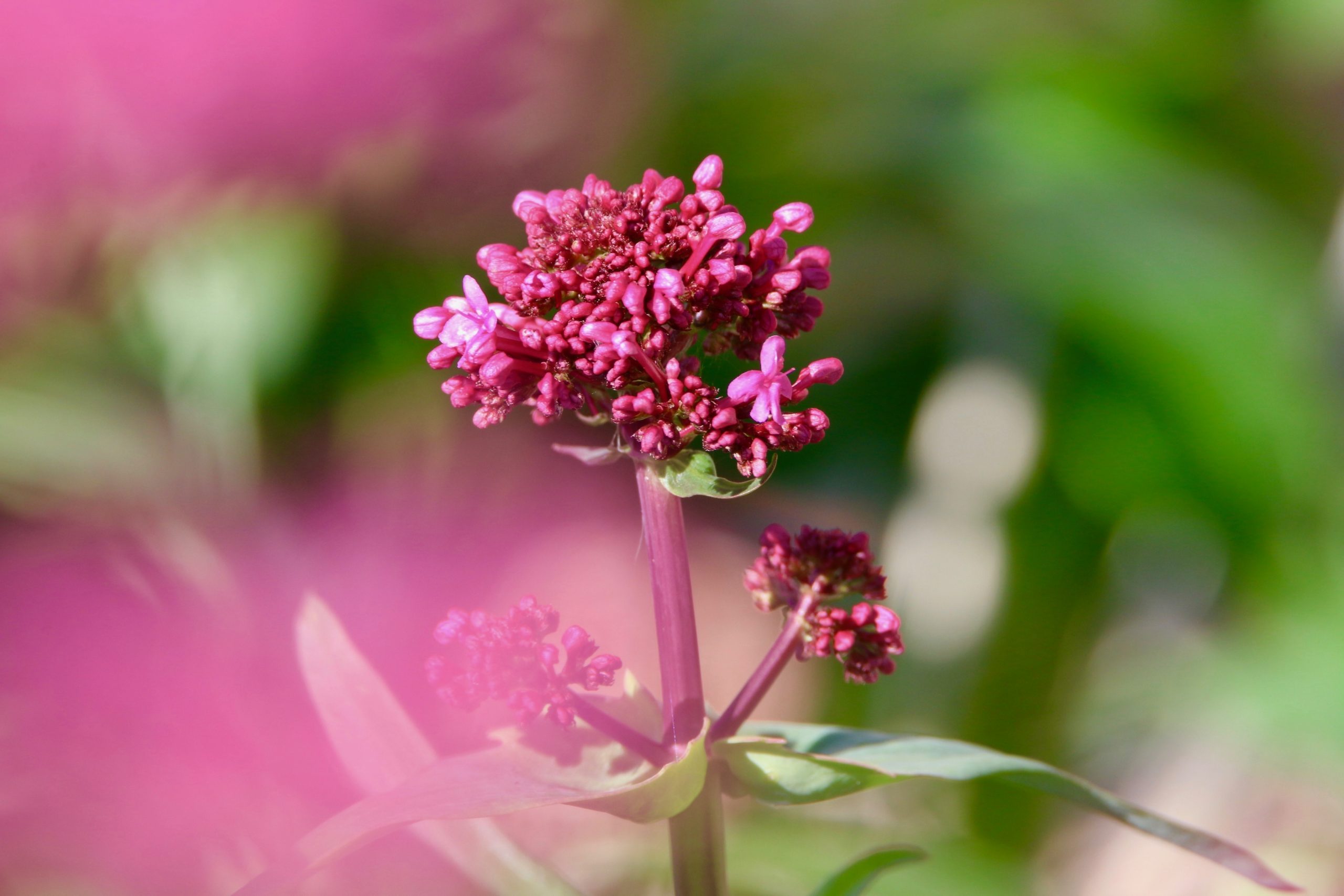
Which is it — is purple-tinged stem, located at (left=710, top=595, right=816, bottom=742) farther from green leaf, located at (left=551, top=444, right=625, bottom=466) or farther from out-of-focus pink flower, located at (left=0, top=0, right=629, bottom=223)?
Result: out-of-focus pink flower, located at (left=0, top=0, right=629, bottom=223)

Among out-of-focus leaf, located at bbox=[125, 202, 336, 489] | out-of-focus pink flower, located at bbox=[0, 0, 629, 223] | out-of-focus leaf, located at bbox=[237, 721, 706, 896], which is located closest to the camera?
out-of-focus leaf, located at bbox=[237, 721, 706, 896]

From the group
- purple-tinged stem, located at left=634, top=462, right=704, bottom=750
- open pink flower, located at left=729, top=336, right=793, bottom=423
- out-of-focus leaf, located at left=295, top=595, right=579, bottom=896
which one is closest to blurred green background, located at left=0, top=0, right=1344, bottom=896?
out-of-focus leaf, located at left=295, top=595, right=579, bottom=896

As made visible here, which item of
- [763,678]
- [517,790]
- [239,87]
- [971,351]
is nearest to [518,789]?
[517,790]

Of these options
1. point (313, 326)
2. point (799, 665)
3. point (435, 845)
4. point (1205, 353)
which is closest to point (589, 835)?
point (799, 665)

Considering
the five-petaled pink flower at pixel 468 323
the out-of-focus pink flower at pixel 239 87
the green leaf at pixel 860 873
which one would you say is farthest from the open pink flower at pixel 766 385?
the out-of-focus pink flower at pixel 239 87

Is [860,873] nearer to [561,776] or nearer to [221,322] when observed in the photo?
[561,776]

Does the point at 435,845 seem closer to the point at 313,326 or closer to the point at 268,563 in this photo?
the point at 268,563
